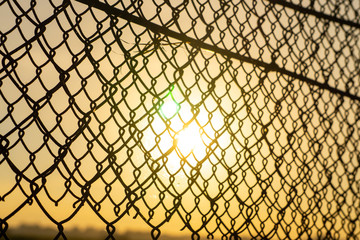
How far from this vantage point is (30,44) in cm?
162

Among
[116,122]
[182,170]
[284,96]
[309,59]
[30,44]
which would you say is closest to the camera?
[30,44]

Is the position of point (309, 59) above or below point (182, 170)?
above

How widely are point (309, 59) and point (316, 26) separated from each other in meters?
0.27

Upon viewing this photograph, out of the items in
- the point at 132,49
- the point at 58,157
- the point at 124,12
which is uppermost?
the point at 124,12

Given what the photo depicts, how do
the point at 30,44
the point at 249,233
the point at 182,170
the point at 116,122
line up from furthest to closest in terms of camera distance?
the point at 249,233
the point at 182,170
the point at 116,122
the point at 30,44

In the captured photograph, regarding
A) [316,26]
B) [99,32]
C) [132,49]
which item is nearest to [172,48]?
[132,49]

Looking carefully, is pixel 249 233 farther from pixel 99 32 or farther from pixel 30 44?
pixel 30 44

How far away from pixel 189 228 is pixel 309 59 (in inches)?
55.8

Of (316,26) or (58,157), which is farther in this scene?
(316,26)

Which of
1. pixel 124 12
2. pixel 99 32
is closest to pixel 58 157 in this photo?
pixel 99 32

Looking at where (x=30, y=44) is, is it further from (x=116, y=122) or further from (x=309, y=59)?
(x=309, y=59)

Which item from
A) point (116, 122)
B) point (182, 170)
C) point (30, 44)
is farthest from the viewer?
point (182, 170)

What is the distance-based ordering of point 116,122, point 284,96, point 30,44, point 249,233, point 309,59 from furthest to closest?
point 309,59, point 284,96, point 249,233, point 116,122, point 30,44

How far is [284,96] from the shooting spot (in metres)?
2.60
